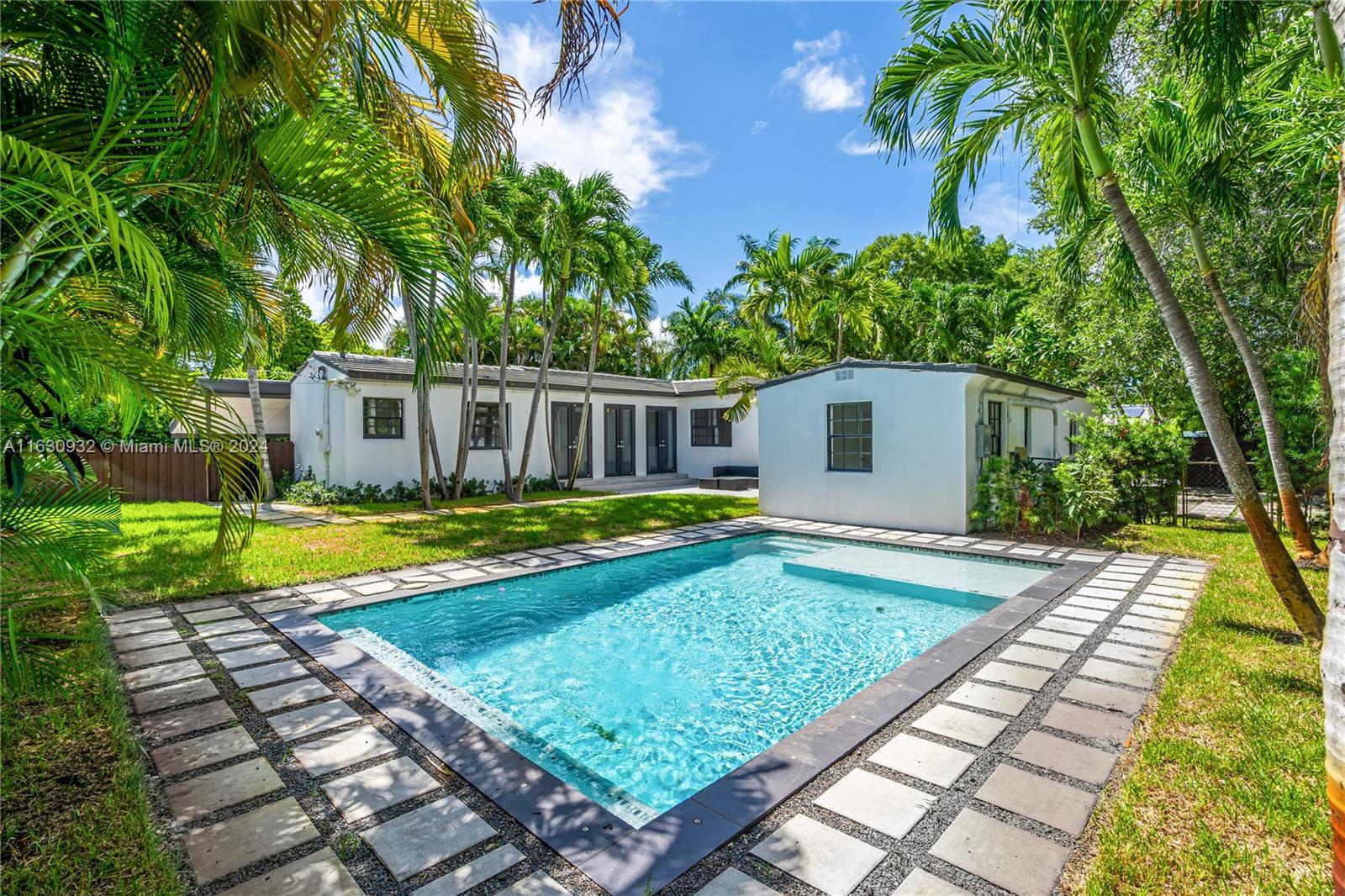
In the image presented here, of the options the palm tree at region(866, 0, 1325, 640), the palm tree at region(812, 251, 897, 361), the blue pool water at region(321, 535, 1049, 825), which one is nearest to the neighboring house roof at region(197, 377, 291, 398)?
the blue pool water at region(321, 535, 1049, 825)

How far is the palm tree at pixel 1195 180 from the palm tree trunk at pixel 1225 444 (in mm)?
1540

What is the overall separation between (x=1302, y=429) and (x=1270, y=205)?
3953 mm

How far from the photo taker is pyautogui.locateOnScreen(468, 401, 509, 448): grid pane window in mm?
17375

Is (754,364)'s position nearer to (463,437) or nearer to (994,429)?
(994,429)

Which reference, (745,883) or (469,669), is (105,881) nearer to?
(745,883)

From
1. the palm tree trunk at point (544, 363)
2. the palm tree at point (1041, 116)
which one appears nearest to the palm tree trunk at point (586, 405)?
the palm tree trunk at point (544, 363)

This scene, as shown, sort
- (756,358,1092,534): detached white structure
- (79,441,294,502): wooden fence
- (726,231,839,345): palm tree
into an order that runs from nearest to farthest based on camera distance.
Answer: (756,358,1092,534): detached white structure, (79,441,294,502): wooden fence, (726,231,839,345): palm tree

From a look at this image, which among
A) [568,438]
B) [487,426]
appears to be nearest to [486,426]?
[487,426]

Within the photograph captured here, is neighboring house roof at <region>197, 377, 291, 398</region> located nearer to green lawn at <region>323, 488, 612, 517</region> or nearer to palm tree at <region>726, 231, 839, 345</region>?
green lawn at <region>323, 488, 612, 517</region>

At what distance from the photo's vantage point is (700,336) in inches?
1057

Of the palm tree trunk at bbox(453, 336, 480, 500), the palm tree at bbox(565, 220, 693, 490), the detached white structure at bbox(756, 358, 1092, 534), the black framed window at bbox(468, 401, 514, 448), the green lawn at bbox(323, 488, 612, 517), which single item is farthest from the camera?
the black framed window at bbox(468, 401, 514, 448)

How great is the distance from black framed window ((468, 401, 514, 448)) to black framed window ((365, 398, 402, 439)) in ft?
6.39

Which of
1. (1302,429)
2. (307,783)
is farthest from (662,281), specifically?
(307,783)

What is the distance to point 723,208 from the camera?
1912cm
